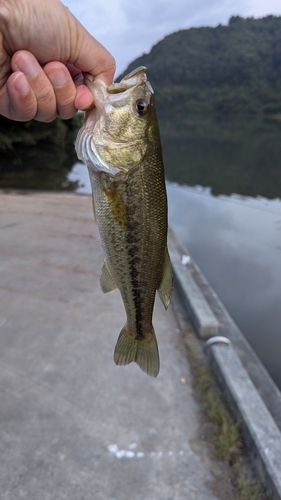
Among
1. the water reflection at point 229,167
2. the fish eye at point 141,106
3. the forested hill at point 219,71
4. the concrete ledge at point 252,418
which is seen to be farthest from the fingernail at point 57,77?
the forested hill at point 219,71

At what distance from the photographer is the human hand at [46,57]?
1.85 m

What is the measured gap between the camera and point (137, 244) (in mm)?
1961

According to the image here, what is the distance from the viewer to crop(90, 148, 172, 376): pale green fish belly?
188cm

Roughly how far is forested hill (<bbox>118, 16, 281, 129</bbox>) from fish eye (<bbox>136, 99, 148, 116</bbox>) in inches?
4211

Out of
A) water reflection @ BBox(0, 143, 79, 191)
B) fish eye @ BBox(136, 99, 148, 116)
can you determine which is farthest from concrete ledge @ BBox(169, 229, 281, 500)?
water reflection @ BBox(0, 143, 79, 191)

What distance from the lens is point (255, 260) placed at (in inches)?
402

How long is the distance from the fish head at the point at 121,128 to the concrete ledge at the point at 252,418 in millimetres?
2587

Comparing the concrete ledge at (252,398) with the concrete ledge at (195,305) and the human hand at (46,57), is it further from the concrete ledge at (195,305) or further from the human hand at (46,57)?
the human hand at (46,57)

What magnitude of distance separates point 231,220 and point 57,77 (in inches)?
511

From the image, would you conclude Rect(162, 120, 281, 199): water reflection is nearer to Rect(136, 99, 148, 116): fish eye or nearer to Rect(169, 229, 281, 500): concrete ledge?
Rect(169, 229, 281, 500): concrete ledge

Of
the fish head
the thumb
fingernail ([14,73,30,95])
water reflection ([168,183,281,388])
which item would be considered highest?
the thumb

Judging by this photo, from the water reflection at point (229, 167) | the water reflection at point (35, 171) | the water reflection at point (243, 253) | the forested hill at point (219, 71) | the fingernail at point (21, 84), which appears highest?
the forested hill at point (219, 71)

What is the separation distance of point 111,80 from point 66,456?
3.03m

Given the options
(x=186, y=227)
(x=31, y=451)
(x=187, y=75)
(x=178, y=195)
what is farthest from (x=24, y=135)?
(x=187, y=75)
